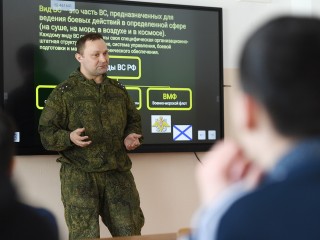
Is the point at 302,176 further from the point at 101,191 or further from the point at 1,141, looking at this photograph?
the point at 101,191

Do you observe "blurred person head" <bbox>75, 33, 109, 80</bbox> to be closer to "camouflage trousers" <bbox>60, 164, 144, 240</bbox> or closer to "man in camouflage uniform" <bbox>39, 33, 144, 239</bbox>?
"man in camouflage uniform" <bbox>39, 33, 144, 239</bbox>

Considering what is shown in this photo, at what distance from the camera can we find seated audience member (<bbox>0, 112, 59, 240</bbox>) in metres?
0.96

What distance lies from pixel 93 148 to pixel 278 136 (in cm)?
328

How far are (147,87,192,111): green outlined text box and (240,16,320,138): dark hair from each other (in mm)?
4082

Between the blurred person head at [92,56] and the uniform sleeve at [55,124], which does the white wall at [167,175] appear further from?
the blurred person head at [92,56]

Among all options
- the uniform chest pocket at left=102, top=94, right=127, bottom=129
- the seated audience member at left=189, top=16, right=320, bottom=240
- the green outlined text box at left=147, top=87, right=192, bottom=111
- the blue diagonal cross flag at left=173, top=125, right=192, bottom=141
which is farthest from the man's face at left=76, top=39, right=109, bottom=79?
the seated audience member at left=189, top=16, right=320, bottom=240

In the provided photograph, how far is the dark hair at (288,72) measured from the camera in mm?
771

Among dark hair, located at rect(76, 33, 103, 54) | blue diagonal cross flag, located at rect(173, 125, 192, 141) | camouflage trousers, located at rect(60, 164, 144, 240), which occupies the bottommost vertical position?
camouflage trousers, located at rect(60, 164, 144, 240)

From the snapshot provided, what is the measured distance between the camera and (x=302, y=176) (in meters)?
0.79

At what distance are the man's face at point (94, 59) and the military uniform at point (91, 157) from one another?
68mm

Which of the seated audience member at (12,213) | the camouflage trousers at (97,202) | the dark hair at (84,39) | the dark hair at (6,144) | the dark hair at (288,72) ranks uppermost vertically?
the dark hair at (84,39)

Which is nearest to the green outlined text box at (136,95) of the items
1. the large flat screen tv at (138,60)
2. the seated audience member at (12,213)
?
the large flat screen tv at (138,60)

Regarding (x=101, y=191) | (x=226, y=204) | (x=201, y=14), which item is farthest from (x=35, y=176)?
(x=226, y=204)

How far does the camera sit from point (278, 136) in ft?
2.63
